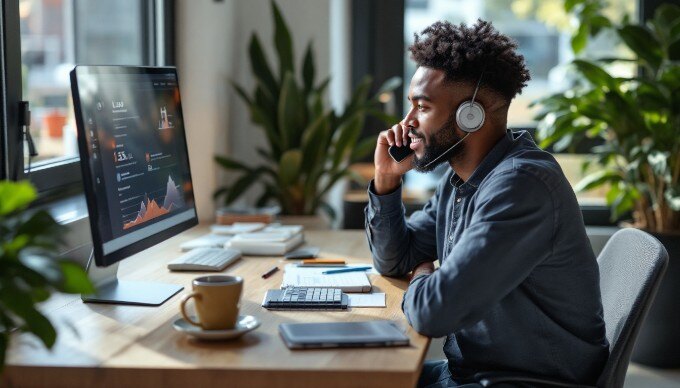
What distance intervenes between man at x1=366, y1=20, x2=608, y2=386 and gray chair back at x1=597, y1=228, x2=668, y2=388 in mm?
42

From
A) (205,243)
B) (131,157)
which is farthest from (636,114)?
(131,157)

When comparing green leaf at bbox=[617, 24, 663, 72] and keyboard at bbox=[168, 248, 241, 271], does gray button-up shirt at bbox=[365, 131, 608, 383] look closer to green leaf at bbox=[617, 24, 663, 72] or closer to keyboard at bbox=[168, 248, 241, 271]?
keyboard at bbox=[168, 248, 241, 271]

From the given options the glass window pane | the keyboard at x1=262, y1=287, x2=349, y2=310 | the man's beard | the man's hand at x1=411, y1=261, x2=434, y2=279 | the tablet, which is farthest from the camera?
the glass window pane

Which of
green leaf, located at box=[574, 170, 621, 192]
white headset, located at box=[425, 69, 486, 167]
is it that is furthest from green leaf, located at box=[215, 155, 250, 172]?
white headset, located at box=[425, 69, 486, 167]

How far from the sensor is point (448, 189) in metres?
2.08

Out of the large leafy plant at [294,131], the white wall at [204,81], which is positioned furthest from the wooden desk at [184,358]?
the large leafy plant at [294,131]

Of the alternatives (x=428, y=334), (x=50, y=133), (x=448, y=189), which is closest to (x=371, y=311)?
(x=428, y=334)

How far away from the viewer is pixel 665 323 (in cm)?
331

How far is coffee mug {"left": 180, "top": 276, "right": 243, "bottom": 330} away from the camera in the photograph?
1.52 m

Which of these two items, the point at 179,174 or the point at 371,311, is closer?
the point at 371,311

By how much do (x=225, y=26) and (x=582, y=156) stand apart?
5.57 ft

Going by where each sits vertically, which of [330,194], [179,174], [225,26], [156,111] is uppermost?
[225,26]

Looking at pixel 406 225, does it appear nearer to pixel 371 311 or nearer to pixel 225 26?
pixel 371 311

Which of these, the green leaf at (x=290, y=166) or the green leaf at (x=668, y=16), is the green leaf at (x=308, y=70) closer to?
the green leaf at (x=290, y=166)
